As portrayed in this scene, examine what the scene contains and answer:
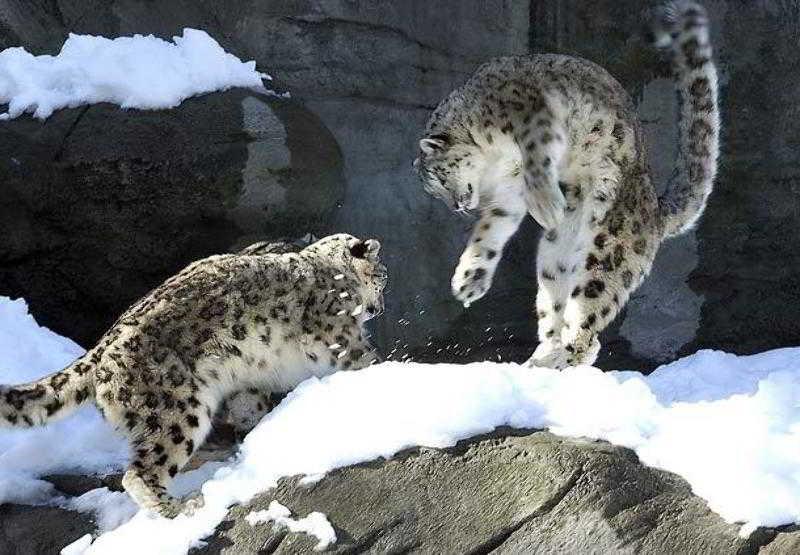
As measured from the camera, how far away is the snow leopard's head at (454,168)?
19.6 ft

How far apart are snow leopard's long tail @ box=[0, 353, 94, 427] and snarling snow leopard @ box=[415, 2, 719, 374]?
2.05 metres

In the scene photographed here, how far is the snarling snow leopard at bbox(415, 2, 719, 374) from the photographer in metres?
5.35

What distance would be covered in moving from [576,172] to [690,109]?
66cm

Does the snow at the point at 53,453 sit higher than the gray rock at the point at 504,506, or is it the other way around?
the gray rock at the point at 504,506

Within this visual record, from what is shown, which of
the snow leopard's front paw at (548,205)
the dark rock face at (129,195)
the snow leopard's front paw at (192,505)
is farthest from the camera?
the dark rock face at (129,195)

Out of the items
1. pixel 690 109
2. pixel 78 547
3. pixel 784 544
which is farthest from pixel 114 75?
pixel 784 544

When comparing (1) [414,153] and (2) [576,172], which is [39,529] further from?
(1) [414,153]

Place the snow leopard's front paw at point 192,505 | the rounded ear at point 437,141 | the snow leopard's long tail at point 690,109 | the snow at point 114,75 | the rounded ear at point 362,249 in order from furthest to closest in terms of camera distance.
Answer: the snow at point 114,75
the rounded ear at point 437,141
the rounded ear at point 362,249
the snow leopard's long tail at point 690,109
the snow leopard's front paw at point 192,505

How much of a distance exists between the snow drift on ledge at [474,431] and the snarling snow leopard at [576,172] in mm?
981

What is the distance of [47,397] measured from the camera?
14.0ft

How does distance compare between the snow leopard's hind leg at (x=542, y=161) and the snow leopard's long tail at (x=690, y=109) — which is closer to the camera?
the snow leopard's hind leg at (x=542, y=161)

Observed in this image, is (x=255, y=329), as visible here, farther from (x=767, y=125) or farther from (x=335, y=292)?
(x=767, y=125)

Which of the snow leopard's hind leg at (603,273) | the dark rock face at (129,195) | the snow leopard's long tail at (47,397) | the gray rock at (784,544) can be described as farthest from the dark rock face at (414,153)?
the gray rock at (784,544)

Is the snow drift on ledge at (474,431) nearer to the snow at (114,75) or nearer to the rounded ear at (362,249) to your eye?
the rounded ear at (362,249)
